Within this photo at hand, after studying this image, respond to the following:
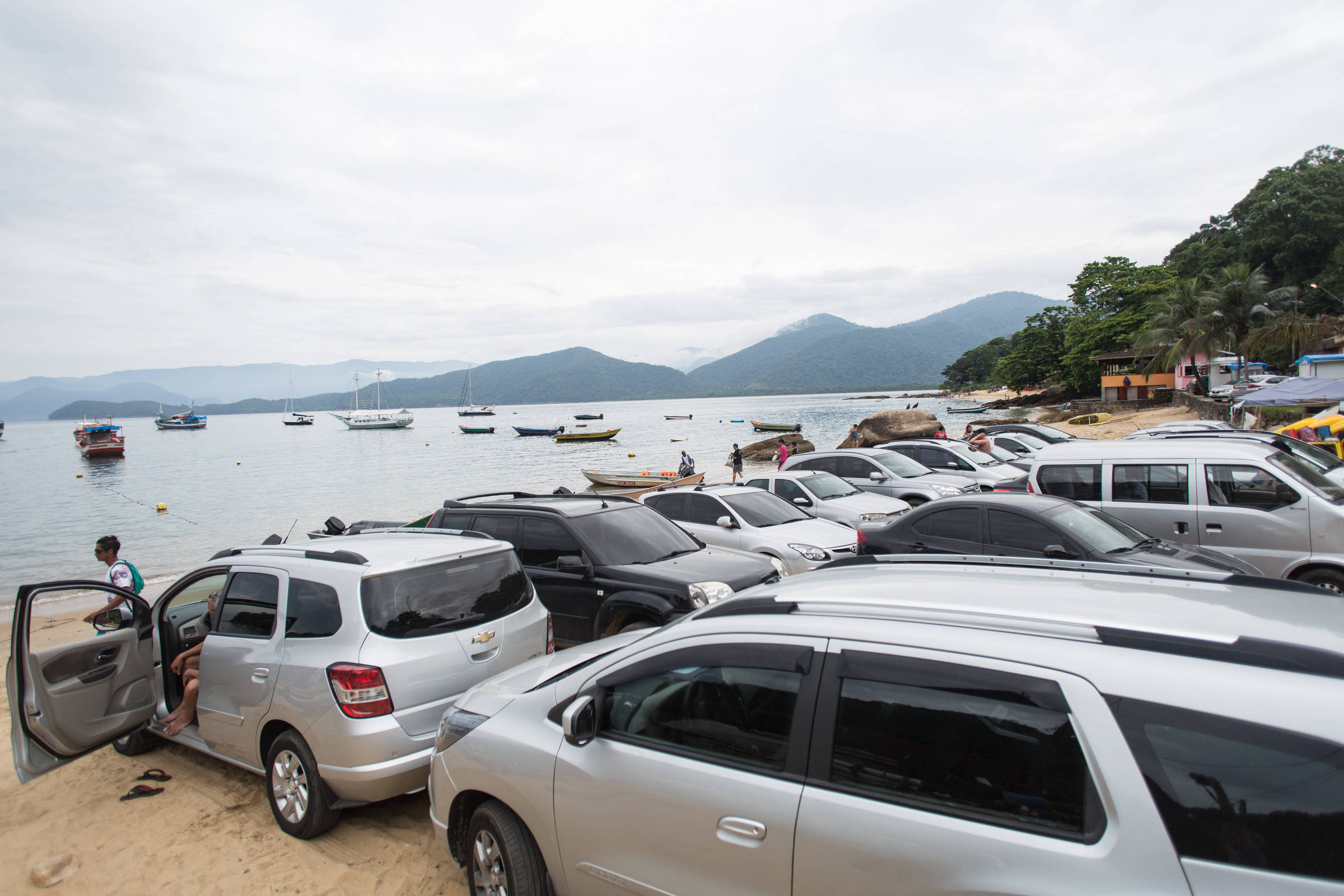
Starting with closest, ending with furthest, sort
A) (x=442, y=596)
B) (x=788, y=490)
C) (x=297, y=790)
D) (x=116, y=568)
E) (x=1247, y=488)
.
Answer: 1. (x=297, y=790)
2. (x=442, y=596)
3. (x=116, y=568)
4. (x=1247, y=488)
5. (x=788, y=490)

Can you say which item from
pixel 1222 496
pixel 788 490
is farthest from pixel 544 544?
pixel 1222 496

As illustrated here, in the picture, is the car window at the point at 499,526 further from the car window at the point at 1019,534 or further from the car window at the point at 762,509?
the car window at the point at 1019,534

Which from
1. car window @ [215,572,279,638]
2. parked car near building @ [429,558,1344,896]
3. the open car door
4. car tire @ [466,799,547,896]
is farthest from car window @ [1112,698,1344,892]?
the open car door

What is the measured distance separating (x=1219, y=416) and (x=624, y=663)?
39.2m

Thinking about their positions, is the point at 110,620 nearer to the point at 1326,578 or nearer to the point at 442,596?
the point at 442,596

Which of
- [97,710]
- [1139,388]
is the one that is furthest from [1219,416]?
[97,710]

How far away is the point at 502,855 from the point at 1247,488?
8.56 metres

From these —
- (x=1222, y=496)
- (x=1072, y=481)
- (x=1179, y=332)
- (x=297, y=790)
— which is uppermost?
(x=1179, y=332)

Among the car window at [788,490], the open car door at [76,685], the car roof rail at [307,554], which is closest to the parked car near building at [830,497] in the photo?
the car window at [788,490]

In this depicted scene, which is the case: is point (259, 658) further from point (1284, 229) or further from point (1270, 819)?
point (1284, 229)

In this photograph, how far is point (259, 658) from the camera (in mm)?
4793

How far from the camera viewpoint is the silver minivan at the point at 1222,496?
7363 mm

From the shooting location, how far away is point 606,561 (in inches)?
277

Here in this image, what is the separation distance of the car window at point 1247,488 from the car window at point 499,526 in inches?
306
